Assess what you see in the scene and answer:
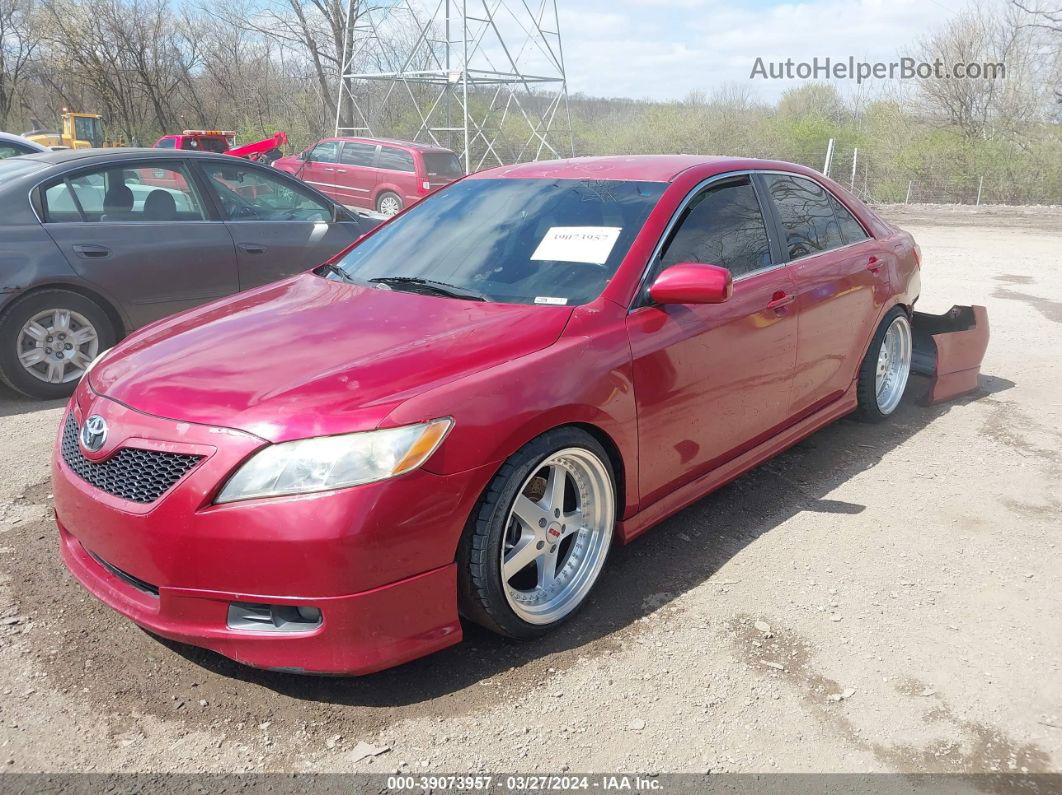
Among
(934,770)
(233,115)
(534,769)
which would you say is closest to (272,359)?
(534,769)

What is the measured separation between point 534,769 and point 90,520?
4.98 ft

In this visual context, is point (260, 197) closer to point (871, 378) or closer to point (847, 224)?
point (847, 224)

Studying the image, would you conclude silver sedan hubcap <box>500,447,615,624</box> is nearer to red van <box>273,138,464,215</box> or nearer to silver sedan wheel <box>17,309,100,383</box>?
silver sedan wheel <box>17,309,100,383</box>

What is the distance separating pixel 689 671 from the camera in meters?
2.74

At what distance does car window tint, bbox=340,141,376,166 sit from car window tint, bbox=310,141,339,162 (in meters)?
0.27

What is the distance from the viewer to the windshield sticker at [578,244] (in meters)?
3.28

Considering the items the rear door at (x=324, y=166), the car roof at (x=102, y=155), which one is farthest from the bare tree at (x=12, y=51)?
the car roof at (x=102, y=155)

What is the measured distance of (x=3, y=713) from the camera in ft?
8.26

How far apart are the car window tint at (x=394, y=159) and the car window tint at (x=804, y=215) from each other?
12927 mm

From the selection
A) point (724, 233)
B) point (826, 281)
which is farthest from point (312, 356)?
point (826, 281)

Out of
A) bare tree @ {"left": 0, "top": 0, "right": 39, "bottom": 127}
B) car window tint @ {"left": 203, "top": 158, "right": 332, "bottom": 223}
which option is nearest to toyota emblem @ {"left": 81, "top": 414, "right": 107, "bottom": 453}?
car window tint @ {"left": 203, "top": 158, "right": 332, "bottom": 223}

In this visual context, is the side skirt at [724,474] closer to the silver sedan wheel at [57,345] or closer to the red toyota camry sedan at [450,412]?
the red toyota camry sedan at [450,412]

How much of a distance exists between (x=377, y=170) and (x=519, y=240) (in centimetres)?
1426

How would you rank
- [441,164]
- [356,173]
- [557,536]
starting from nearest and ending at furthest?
[557,536] → [441,164] → [356,173]
